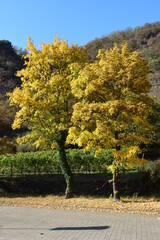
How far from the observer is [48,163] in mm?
21969

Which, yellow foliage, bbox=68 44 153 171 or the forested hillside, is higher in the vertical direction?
the forested hillside

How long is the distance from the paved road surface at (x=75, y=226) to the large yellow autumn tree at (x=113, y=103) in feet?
10.5

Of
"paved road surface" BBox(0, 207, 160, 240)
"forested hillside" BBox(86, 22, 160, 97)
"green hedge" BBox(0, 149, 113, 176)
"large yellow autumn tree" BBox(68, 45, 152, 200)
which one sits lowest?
"paved road surface" BBox(0, 207, 160, 240)

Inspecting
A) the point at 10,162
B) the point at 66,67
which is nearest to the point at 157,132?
the point at 66,67

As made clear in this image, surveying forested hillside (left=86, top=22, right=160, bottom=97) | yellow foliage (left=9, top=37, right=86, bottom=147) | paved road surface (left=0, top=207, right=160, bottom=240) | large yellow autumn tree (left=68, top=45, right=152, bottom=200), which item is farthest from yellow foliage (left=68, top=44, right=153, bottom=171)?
forested hillside (left=86, top=22, right=160, bottom=97)

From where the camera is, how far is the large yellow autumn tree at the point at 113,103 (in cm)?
1197

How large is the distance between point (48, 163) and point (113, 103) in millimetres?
11899

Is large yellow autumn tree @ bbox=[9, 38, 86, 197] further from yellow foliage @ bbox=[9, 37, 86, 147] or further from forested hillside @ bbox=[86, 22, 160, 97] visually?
forested hillside @ bbox=[86, 22, 160, 97]

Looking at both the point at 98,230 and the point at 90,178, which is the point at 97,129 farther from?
the point at 90,178

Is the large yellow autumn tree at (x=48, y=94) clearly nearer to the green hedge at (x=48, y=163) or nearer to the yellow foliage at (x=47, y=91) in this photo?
the yellow foliage at (x=47, y=91)

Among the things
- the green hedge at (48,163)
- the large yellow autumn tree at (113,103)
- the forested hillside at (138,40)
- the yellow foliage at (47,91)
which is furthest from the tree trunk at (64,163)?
the forested hillside at (138,40)

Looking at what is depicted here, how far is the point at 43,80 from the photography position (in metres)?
16.0

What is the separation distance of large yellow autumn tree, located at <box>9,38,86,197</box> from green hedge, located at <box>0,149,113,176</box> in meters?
4.79

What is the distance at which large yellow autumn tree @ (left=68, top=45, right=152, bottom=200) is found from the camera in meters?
12.0
